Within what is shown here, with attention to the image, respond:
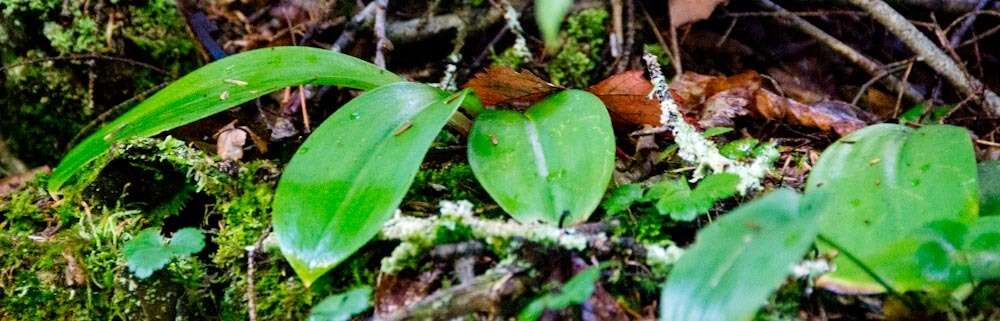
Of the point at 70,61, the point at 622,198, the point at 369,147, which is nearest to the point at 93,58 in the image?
the point at 70,61

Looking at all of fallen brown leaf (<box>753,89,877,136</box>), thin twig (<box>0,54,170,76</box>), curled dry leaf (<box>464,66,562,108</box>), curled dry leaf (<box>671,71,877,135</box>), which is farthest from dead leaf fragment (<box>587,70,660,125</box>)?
thin twig (<box>0,54,170,76</box>)

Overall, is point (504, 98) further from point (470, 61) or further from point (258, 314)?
point (470, 61)

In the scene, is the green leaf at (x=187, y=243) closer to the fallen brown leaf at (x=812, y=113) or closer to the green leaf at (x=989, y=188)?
the green leaf at (x=989, y=188)

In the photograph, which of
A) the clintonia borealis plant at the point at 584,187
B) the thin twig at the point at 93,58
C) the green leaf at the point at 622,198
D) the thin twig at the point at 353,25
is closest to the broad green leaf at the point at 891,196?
the clintonia borealis plant at the point at 584,187

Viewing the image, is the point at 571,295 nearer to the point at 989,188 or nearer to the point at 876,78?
the point at 989,188

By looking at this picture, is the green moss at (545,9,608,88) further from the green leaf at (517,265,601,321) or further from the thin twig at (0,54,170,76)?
the green leaf at (517,265,601,321)
